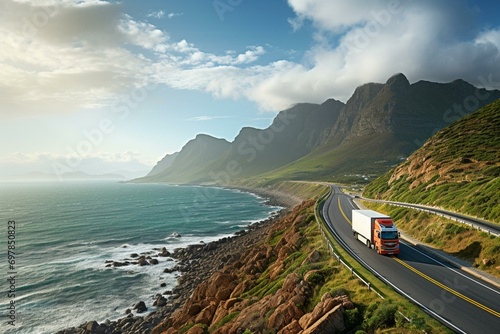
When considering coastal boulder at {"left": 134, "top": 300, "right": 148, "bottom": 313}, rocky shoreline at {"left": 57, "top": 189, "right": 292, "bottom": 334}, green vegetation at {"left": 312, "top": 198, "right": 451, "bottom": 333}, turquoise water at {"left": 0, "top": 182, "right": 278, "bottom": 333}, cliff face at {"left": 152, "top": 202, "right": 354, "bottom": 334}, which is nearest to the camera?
green vegetation at {"left": 312, "top": 198, "right": 451, "bottom": 333}

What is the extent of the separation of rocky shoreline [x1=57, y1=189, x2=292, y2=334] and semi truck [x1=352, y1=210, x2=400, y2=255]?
25.5m

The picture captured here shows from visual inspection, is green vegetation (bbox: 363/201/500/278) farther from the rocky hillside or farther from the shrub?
the shrub

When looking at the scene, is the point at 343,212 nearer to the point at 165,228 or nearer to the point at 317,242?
the point at 317,242

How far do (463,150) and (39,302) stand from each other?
255 feet

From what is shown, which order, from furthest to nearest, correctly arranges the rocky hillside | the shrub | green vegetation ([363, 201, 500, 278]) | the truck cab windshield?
the rocky hillside → the truck cab windshield → green vegetation ([363, 201, 500, 278]) → the shrub

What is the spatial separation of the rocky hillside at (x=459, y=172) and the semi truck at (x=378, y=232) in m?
13.0

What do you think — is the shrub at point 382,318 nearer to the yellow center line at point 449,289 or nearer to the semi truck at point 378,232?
the yellow center line at point 449,289

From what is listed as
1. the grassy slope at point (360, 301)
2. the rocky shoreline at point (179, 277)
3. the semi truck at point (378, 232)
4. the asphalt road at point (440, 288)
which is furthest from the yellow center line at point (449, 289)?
the rocky shoreline at point (179, 277)

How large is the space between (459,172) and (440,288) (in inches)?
1479

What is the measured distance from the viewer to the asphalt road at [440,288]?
1678 centimetres

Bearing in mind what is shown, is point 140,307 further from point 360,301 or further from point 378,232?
point 360,301

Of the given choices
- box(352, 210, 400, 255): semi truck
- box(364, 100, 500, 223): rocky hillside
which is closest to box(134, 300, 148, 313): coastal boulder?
box(352, 210, 400, 255): semi truck

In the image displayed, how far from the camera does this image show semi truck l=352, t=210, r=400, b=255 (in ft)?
→ 97.5

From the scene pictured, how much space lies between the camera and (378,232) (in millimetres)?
30453
